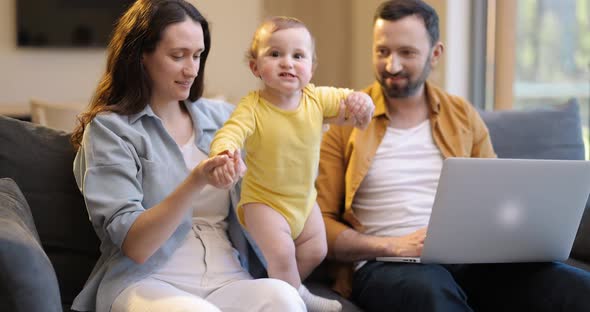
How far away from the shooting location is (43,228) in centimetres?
186

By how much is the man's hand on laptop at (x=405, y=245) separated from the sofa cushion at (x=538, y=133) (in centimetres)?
58

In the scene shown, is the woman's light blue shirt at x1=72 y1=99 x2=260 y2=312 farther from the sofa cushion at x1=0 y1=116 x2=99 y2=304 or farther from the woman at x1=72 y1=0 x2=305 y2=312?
the sofa cushion at x1=0 y1=116 x2=99 y2=304

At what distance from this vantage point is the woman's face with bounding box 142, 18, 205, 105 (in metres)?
1.71

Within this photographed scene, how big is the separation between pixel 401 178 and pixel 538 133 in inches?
23.6

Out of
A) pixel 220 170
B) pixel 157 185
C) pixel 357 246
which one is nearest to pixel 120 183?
pixel 157 185

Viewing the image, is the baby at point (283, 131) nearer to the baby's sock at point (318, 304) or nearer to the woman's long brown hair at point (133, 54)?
the baby's sock at point (318, 304)

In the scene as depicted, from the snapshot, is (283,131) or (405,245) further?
(405,245)

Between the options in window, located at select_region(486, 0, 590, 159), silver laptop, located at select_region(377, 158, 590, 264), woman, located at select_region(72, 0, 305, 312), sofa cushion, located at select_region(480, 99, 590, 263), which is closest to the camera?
woman, located at select_region(72, 0, 305, 312)

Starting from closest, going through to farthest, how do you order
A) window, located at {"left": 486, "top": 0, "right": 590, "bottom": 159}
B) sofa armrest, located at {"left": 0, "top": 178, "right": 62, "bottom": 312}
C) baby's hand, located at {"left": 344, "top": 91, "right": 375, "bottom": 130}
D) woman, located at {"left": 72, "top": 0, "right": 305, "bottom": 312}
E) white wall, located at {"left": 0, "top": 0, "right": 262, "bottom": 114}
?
sofa armrest, located at {"left": 0, "top": 178, "right": 62, "bottom": 312}
woman, located at {"left": 72, "top": 0, "right": 305, "bottom": 312}
baby's hand, located at {"left": 344, "top": 91, "right": 375, "bottom": 130}
window, located at {"left": 486, "top": 0, "right": 590, "bottom": 159}
white wall, located at {"left": 0, "top": 0, "right": 262, "bottom": 114}

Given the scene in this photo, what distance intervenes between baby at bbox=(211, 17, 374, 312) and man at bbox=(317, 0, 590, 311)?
252 millimetres

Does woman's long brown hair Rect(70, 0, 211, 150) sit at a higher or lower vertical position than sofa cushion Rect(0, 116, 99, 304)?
higher

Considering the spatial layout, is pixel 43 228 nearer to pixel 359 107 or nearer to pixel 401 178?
pixel 359 107

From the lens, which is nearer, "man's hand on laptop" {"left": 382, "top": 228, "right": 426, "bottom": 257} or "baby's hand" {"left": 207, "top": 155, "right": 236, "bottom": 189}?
"baby's hand" {"left": 207, "top": 155, "right": 236, "bottom": 189}

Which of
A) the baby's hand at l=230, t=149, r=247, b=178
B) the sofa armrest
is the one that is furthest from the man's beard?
the sofa armrest
